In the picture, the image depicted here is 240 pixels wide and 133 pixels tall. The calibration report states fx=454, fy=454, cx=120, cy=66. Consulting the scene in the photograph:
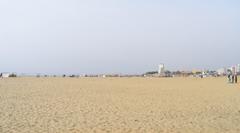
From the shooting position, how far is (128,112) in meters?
13.3

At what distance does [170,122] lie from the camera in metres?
11.3

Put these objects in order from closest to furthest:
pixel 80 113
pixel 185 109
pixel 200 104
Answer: pixel 80 113
pixel 185 109
pixel 200 104

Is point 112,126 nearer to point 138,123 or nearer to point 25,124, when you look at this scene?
point 138,123

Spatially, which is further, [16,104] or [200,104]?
[200,104]

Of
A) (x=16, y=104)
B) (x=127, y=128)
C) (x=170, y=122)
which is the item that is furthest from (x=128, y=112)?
(x=16, y=104)

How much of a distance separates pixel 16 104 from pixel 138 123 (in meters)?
5.66

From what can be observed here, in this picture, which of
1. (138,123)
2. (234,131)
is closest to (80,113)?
(138,123)

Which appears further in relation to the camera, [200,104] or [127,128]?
[200,104]

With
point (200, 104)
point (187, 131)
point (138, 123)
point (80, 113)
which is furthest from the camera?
point (200, 104)

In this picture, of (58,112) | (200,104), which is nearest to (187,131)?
(58,112)

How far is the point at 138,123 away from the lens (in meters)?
11.0

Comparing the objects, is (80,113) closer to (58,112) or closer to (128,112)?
(58,112)

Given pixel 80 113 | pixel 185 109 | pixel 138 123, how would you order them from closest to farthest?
pixel 138 123
pixel 80 113
pixel 185 109

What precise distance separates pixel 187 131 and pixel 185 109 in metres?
4.39
